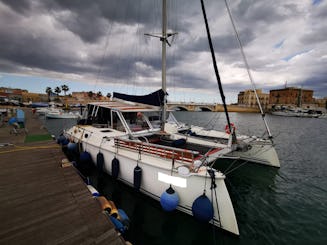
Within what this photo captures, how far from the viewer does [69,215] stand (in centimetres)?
269

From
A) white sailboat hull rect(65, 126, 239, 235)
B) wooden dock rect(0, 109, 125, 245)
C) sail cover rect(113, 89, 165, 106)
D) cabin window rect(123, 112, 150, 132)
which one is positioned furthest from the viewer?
cabin window rect(123, 112, 150, 132)

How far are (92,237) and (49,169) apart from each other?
340 cm

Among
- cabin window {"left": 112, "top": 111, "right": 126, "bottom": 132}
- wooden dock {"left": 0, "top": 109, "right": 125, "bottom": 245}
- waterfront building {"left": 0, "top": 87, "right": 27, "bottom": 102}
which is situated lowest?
wooden dock {"left": 0, "top": 109, "right": 125, "bottom": 245}

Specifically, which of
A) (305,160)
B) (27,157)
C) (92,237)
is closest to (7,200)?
(92,237)

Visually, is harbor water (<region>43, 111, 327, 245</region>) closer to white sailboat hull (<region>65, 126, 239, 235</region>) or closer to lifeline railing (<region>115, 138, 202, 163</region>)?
white sailboat hull (<region>65, 126, 239, 235</region>)

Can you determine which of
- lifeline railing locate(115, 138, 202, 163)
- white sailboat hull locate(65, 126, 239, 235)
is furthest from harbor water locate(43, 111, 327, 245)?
lifeline railing locate(115, 138, 202, 163)

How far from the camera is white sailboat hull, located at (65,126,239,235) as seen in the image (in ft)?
10.6

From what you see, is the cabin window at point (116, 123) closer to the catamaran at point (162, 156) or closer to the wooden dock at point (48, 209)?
the catamaran at point (162, 156)

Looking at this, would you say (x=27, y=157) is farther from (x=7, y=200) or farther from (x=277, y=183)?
(x=277, y=183)

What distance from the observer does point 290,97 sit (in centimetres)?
8194

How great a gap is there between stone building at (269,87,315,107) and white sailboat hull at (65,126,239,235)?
341 feet

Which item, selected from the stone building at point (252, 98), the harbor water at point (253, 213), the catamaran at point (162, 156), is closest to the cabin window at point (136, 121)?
the catamaran at point (162, 156)

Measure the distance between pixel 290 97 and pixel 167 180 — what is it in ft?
353

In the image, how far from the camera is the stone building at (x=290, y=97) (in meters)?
81.6
